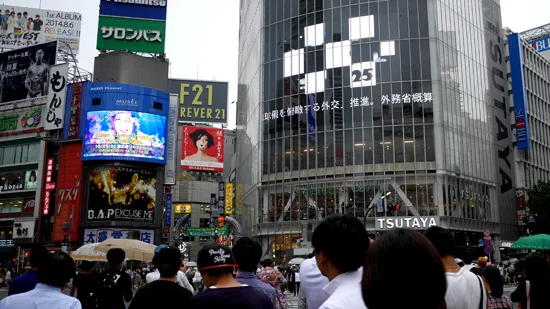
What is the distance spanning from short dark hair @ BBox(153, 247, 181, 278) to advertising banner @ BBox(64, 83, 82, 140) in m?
50.6

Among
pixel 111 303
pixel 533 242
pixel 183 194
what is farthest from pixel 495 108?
pixel 183 194

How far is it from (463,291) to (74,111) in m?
54.0

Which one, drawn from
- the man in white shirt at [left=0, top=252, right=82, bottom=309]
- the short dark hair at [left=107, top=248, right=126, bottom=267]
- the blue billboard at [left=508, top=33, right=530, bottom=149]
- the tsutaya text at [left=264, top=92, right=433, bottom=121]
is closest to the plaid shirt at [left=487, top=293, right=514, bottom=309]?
the short dark hair at [left=107, top=248, right=126, bottom=267]

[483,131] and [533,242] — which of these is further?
[483,131]

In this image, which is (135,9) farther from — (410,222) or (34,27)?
(410,222)

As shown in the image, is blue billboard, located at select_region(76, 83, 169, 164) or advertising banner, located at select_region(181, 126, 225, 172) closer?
blue billboard, located at select_region(76, 83, 169, 164)

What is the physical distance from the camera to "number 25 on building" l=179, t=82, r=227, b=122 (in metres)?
82.7

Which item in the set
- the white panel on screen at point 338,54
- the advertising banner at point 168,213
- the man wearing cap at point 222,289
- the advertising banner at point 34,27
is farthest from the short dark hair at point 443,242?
the advertising banner at point 34,27

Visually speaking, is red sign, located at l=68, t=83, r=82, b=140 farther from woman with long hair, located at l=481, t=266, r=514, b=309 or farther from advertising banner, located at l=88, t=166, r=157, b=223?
woman with long hair, located at l=481, t=266, r=514, b=309

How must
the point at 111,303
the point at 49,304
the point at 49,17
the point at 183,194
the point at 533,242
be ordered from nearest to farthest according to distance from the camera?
the point at 49,304
the point at 111,303
the point at 533,242
the point at 49,17
the point at 183,194

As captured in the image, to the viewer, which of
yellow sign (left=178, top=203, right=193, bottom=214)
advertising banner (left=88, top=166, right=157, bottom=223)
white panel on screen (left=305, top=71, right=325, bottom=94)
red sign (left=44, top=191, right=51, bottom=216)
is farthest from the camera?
yellow sign (left=178, top=203, right=193, bottom=214)

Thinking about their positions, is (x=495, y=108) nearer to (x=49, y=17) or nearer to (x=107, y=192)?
(x=107, y=192)

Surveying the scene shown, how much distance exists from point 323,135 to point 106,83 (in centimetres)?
2235

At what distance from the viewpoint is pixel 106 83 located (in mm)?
53156
